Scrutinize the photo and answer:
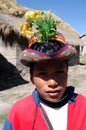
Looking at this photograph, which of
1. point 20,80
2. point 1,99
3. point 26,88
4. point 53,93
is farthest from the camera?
point 20,80

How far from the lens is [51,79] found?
180 cm

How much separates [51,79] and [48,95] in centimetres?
10

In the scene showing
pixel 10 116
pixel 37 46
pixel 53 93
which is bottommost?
pixel 10 116

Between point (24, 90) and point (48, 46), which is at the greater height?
point (48, 46)

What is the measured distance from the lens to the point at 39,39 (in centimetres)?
187

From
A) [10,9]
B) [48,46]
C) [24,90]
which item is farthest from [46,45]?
[10,9]

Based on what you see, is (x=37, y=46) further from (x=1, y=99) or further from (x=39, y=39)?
(x=1, y=99)

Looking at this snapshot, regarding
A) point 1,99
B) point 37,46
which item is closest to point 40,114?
point 37,46

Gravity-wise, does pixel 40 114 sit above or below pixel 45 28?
below

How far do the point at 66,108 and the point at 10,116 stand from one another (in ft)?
1.15

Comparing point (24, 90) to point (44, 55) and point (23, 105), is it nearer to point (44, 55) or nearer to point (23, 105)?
point (23, 105)

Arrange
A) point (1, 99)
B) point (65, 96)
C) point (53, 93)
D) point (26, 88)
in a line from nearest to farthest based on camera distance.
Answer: point (53, 93) → point (65, 96) → point (1, 99) → point (26, 88)

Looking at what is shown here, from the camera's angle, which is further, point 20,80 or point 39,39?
point 20,80

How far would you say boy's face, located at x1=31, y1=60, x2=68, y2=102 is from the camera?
5.90 ft
